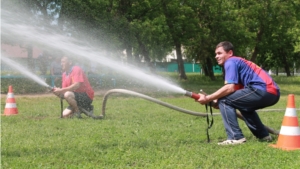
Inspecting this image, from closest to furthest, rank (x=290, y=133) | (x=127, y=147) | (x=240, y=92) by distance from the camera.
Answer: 1. (x=290, y=133)
2. (x=127, y=147)
3. (x=240, y=92)

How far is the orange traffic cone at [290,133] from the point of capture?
5.33 m

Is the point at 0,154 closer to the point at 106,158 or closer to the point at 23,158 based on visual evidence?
the point at 23,158

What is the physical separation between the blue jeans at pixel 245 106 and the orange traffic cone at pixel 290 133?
10.4 inches

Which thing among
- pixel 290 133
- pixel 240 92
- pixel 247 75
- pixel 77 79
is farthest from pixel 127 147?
pixel 77 79

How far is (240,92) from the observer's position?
561 centimetres

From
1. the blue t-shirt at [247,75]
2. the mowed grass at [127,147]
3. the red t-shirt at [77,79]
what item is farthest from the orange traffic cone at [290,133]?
the red t-shirt at [77,79]

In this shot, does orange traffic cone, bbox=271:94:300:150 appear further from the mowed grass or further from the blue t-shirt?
the blue t-shirt

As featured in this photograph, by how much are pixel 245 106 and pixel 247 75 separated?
0.47 meters

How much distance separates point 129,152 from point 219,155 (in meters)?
1.21

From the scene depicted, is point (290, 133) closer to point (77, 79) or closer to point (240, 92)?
point (240, 92)

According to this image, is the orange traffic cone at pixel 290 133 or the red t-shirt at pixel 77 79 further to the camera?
the red t-shirt at pixel 77 79

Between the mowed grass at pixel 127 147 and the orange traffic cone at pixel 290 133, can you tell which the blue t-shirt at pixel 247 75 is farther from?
the mowed grass at pixel 127 147

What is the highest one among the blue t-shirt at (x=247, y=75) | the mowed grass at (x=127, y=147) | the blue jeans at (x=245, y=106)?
the blue t-shirt at (x=247, y=75)

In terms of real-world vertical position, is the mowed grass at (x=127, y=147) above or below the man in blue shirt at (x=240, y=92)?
below
